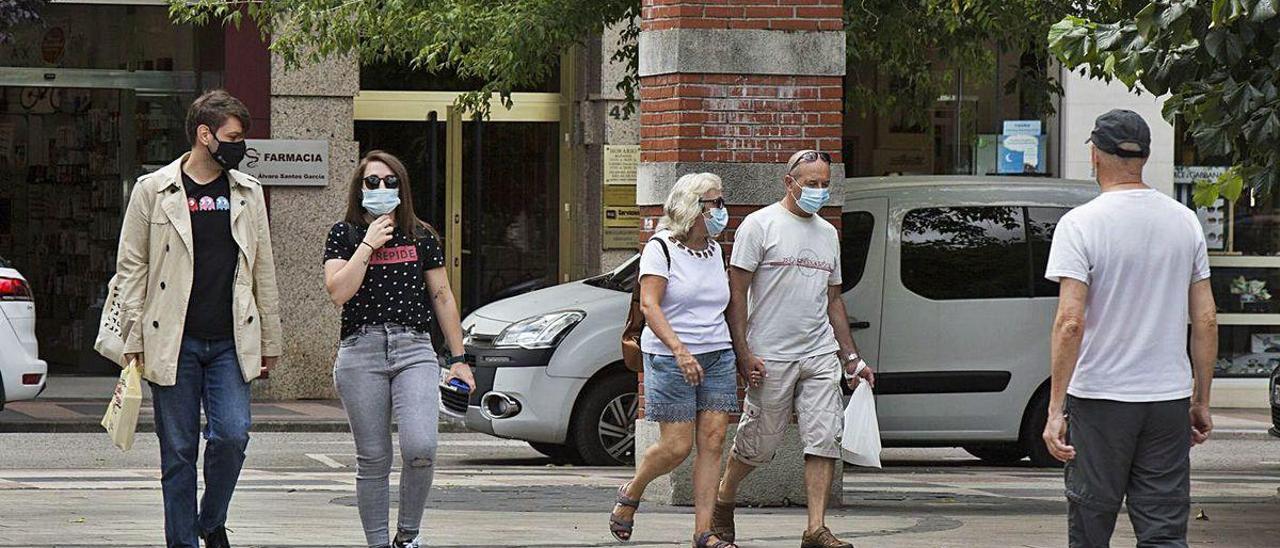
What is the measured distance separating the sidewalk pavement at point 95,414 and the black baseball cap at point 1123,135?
9.32 m

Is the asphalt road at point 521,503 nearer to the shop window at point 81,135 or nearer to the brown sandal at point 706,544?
the brown sandal at point 706,544

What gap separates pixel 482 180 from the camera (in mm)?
20688

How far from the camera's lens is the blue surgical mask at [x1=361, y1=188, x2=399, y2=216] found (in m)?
7.61

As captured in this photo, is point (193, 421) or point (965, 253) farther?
point (965, 253)

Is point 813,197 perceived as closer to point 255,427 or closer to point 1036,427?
point 1036,427

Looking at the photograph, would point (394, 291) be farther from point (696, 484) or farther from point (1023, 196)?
point (1023, 196)

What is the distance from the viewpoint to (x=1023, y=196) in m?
13.4

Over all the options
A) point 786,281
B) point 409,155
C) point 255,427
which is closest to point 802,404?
point 786,281

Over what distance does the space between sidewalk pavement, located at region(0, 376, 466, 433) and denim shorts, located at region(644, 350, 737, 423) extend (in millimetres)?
6552

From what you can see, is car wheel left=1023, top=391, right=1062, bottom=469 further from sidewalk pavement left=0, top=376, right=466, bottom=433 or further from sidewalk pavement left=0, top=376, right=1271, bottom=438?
sidewalk pavement left=0, top=376, right=1271, bottom=438

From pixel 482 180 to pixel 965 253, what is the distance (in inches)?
331

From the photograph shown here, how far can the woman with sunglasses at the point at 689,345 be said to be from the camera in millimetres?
8758

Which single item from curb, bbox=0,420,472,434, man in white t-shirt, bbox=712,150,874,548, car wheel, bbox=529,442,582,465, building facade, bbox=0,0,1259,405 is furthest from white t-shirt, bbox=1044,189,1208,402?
building facade, bbox=0,0,1259,405

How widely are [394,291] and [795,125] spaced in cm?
339
